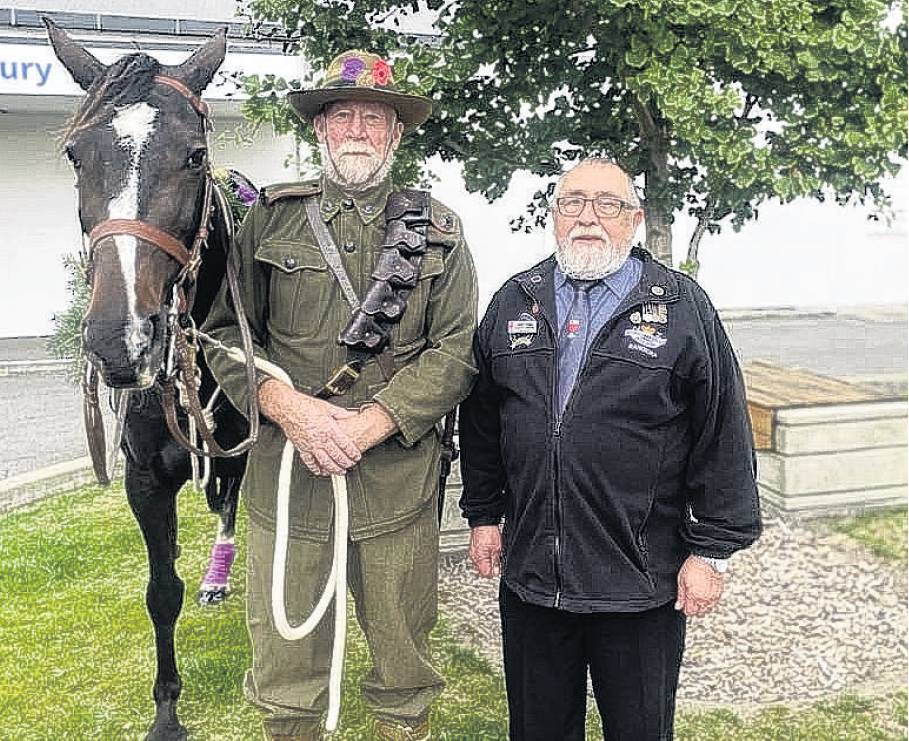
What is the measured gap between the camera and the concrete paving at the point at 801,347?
16.8 ft

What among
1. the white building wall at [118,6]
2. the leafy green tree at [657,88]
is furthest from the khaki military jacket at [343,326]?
the white building wall at [118,6]

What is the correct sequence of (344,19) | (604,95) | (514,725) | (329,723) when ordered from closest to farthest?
(329,723)
(514,725)
(344,19)
(604,95)

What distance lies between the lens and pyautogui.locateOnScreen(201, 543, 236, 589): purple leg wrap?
380cm

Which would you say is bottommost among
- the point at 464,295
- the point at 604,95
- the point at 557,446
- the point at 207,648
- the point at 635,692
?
the point at 207,648

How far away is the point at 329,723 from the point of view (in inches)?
80.5

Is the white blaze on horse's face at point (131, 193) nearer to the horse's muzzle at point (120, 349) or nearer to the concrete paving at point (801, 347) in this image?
the horse's muzzle at point (120, 349)

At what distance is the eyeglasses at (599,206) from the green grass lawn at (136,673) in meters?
1.75

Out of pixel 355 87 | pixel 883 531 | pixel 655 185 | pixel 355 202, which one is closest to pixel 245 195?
pixel 355 202

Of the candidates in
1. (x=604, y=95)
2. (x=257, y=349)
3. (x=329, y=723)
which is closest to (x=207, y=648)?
(x=329, y=723)

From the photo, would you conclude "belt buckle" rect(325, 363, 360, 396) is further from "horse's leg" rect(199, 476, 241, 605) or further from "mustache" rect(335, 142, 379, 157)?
"horse's leg" rect(199, 476, 241, 605)

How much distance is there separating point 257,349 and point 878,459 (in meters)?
3.63

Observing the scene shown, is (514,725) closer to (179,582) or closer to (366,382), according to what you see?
(366,382)

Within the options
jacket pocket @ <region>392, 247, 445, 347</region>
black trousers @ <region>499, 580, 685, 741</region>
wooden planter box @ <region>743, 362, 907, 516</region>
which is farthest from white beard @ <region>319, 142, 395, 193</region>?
wooden planter box @ <region>743, 362, 907, 516</region>

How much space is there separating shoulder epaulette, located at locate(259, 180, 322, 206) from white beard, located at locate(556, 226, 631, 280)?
616mm
